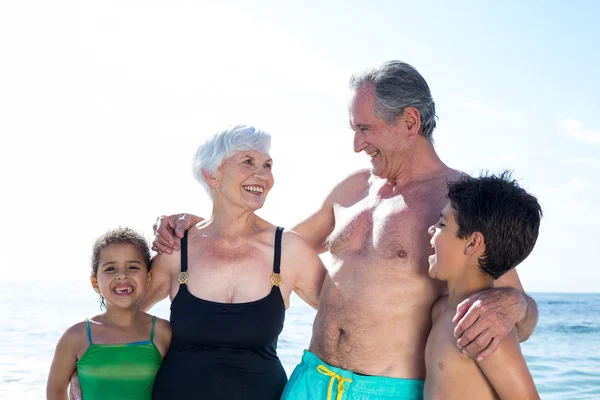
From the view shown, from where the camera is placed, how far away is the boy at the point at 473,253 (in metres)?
2.74

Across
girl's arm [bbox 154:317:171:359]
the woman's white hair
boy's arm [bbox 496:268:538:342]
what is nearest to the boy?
boy's arm [bbox 496:268:538:342]

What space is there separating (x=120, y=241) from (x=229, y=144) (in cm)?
79

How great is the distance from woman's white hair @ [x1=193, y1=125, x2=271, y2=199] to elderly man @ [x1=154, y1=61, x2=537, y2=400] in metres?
0.34

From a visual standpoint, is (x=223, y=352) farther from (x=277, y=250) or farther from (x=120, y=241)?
(x=120, y=241)

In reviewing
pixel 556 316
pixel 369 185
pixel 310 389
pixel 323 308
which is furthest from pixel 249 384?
pixel 556 316

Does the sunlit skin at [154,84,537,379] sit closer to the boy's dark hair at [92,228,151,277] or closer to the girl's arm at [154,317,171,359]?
the boy's dark hair at [92,228,151,277]

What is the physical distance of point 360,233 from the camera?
347cm

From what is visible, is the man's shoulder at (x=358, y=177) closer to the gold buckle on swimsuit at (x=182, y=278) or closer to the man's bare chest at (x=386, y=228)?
the man's bare chest at (x=386, y=228)

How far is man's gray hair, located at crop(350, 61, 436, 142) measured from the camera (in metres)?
3.48

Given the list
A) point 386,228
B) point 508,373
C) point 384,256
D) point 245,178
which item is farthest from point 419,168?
point 508,373

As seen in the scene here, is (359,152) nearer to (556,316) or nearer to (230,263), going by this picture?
(230,263)

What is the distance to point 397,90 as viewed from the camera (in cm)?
349

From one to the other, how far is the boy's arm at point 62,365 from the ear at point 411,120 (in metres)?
1.89

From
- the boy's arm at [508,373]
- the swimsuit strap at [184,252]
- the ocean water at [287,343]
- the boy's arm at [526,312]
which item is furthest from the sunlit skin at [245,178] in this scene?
the ocean water at [287,343]
